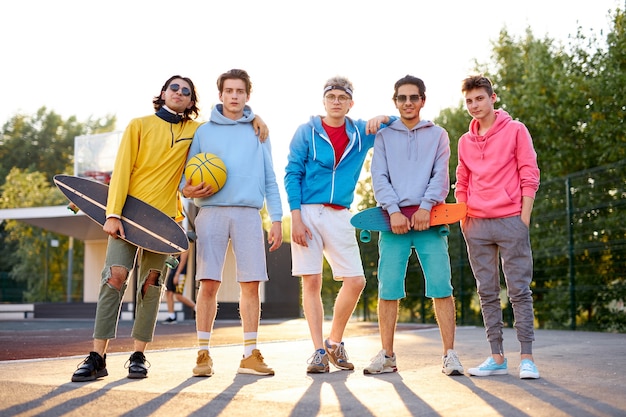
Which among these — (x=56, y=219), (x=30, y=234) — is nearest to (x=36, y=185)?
(x=30, y=234)

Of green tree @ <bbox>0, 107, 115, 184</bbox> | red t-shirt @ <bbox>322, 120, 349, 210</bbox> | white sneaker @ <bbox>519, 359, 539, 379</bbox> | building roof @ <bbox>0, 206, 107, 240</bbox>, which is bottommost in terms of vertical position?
white sneaker @ <bbox>519, 359, 539, 379</bbox>

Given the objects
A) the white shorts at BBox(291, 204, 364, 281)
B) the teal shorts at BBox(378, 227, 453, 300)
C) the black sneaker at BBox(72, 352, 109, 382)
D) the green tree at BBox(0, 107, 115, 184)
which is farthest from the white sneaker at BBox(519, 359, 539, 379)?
the green tree at BBox(0, 107, 115, 184)

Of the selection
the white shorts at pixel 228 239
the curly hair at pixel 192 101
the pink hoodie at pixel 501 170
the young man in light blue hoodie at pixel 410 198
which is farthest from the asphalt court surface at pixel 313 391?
the curly hair at pixel 192 101

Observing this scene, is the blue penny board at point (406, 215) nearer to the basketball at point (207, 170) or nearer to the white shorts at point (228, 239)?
the white shorts at point (228, 239)

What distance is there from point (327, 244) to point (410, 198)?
0.59 meters

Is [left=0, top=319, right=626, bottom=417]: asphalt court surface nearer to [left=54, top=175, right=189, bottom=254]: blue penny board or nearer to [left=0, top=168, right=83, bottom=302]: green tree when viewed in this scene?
[left=54, top=175, right=189, bottom=254]: blue penny board

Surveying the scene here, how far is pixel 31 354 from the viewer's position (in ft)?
19.0

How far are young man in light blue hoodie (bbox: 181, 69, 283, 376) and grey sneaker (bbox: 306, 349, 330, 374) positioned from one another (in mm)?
233

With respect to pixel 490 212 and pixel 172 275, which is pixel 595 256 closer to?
pixel 172 275

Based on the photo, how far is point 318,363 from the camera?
4328mm

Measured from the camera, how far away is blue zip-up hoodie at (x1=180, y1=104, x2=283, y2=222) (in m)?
4.42

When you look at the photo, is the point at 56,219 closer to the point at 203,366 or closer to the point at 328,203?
the point at 328,203

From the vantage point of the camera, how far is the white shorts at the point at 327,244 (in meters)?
4.61

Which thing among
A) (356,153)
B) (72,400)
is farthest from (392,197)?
(72,400)
